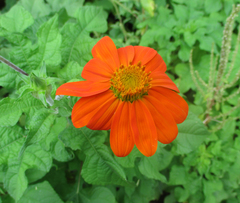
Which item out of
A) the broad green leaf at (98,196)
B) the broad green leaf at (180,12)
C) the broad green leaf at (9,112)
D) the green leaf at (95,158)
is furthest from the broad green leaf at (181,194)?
the broad green leaf at (180,12)

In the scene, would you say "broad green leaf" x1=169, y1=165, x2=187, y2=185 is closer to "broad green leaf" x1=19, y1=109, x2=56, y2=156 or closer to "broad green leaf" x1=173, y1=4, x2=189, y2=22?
"broad green leaf" x1=19, y1=109, x2=56, y2=156

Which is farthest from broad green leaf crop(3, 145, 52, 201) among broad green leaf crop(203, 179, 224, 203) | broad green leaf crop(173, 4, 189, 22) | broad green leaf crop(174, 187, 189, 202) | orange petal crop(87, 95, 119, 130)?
broad green leaf crop(173, 4, 189, 22)

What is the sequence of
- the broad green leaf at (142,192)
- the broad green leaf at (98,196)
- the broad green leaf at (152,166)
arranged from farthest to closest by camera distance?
the broad green leaf at (142,192) < the broad green leaf at (98,196) < the broad green leaf at (152,166)

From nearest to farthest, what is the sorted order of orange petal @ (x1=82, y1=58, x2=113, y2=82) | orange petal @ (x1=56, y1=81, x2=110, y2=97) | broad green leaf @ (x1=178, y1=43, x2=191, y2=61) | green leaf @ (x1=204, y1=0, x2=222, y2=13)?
orange petal @ (x1=56, y1=81, x2=110, y2=97)
orange petal @ (x1=82, y1=58, x2=113, y2=82)
broad green leaf @ (x1=178, y1=43, x2=191, y2=61)
green leaf @ (x1=204, y1=0, x2=222, y2=13)

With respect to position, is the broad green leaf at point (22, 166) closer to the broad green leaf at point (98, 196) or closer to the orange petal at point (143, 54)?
the broad green leaf at point (98, 196)

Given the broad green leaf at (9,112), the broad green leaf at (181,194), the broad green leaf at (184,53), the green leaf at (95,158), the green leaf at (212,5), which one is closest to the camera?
the broad green leaf at (9,112)

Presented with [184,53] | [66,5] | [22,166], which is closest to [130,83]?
[22,166]

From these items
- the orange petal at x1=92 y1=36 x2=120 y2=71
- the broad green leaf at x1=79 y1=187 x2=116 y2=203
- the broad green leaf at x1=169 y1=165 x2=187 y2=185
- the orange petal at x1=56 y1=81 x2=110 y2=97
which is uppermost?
the orange petal at x1=92 y1=36 x2=120 y2=71
